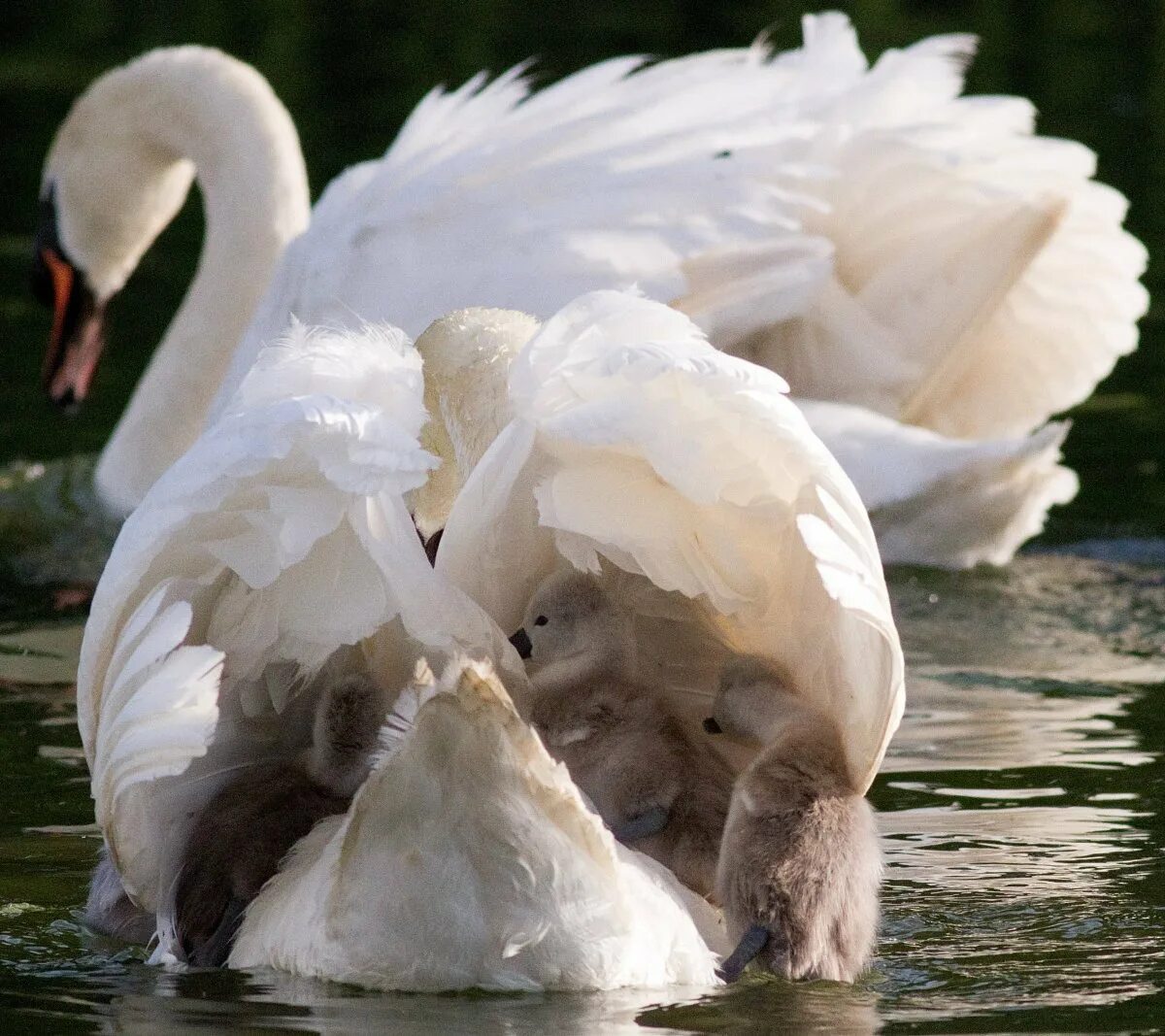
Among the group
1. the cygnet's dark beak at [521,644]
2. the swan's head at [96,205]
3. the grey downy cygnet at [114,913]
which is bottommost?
the swan's head at [96,205]

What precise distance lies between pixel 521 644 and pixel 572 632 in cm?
8

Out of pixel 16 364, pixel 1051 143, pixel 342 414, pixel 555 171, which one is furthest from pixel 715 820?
pixel 16 364

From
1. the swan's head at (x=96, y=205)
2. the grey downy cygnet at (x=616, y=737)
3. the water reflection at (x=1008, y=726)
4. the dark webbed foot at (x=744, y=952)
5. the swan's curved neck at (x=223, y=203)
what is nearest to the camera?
the dark webbed foot at (x=744, y=952)

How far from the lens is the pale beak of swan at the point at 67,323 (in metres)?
9.22

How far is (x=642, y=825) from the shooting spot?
4.01 m

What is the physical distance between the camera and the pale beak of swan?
9219mm

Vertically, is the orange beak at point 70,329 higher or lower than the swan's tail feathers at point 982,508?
lower

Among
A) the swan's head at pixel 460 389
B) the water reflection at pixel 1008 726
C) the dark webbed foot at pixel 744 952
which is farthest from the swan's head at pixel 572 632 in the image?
the water reflection at pixel 1008 726

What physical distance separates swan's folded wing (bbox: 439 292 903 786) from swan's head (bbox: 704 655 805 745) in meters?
0.05

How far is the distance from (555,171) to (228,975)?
12.4ft

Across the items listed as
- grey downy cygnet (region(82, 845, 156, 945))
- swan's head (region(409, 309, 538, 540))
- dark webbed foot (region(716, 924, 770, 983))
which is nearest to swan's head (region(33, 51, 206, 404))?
swan's head (region(409, 309, 538, 540))

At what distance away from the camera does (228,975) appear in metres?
3.85

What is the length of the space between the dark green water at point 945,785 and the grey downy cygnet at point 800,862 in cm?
6

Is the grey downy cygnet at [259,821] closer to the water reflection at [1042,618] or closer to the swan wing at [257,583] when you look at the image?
the swan wing at [257,583]
